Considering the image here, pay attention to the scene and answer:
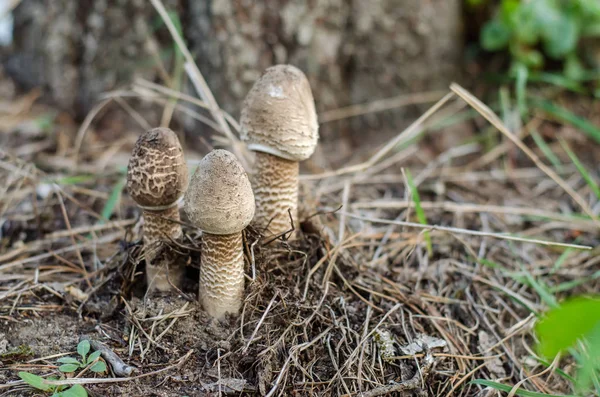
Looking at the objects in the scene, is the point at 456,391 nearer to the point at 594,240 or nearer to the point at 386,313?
the point at 386,313

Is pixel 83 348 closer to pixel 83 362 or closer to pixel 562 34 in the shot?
A: pixel 83 362

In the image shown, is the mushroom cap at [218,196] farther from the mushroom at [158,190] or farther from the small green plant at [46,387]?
the small green plant at [46,387]

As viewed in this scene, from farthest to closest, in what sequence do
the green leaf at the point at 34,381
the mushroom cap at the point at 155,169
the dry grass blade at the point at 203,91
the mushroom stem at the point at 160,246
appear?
the dry grass blade at the point at 203,91 → the mushroom stem at the point at 160,246 → the mushroom cap at the point at 155,169 → the green leaf at the point at 34,381

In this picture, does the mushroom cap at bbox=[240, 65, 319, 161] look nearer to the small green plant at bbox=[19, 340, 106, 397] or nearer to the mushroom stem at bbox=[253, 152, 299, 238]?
the mushroom stem at bbox=[253, 152, 299, 238]

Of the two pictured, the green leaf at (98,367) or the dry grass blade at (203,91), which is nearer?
the green leaf at (98,367)

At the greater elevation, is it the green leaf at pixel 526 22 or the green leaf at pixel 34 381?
the green leaf at pixel 526 22

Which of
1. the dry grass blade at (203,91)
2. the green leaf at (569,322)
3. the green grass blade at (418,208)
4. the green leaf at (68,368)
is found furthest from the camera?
the dry grass blade at (203,91)

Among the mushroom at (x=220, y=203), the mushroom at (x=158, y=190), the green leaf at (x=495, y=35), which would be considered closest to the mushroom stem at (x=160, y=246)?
the mushroom at (x=158, y=190)

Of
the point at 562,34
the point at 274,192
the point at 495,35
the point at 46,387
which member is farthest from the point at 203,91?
the point at 562,34
